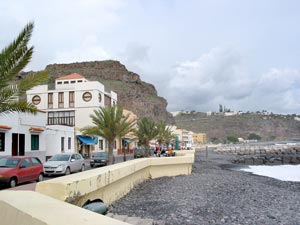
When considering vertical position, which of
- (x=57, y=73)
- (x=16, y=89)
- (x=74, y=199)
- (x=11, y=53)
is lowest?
(x=74, y=199)

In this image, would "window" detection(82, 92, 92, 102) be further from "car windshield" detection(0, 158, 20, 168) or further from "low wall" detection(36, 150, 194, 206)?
"car windshield" detection(0, 158, 20, 168)

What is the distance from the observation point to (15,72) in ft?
25.2

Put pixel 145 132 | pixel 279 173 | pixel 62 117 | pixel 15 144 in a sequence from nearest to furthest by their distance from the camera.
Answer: pixel 15 144
pixel 279 173
pixel 145 132
pixel 62 117

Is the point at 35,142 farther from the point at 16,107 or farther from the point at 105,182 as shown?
the point at 16,107

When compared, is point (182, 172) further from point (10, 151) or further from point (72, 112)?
point (72, 112)

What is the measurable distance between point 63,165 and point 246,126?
16577 cm

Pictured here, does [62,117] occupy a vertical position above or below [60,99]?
below

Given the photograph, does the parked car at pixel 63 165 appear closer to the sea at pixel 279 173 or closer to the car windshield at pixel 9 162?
the car windshield at pixel 9 162

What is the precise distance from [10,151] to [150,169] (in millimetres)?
14839

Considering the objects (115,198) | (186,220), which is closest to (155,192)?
(115,198)

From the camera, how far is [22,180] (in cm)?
1792

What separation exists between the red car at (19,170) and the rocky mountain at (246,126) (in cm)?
15477

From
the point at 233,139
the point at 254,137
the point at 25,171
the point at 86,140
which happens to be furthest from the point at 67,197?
the point at 254,137

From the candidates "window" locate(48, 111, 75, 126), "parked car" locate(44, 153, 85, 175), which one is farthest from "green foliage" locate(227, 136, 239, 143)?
"parked car" locate(44, 153, 85, 175)
